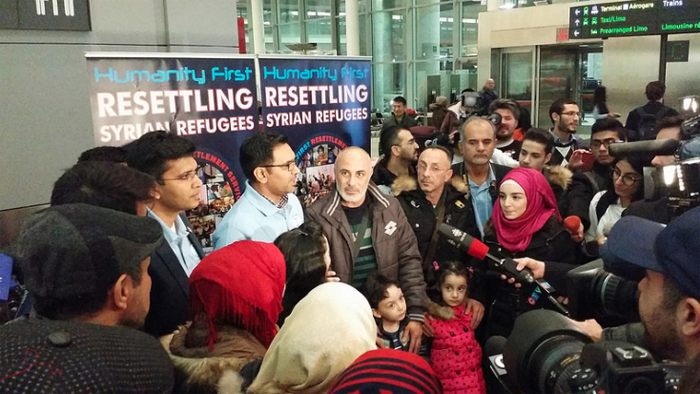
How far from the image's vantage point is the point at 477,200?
9.66ft

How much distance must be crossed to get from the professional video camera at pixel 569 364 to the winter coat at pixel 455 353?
3.57ft

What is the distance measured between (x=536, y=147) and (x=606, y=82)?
5.08 m

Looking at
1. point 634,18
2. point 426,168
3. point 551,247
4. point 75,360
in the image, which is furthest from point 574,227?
point 634,18

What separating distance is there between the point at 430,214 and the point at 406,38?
10.5 m

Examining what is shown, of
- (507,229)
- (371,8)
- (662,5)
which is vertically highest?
(371,8)

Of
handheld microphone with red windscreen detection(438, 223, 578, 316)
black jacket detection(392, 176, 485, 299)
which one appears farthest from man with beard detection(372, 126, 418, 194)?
handheld microphone with red windscreen detection(438, 223, 578, 316)

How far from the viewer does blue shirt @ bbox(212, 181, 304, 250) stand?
2.31 meters

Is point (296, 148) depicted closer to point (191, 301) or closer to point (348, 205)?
point (348, 205)

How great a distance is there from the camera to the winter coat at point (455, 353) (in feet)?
8.19

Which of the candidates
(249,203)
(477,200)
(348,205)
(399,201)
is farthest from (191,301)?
(477,200)

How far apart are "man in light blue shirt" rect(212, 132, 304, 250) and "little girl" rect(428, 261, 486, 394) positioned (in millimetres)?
747

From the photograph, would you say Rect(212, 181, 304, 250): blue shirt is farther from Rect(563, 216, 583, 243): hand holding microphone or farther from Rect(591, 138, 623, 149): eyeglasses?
Rect(591, 138, 623, 149): eyeglasses

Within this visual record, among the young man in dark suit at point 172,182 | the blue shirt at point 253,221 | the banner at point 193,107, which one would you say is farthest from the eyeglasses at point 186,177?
the banner at point 193,107

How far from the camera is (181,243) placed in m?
2.15
